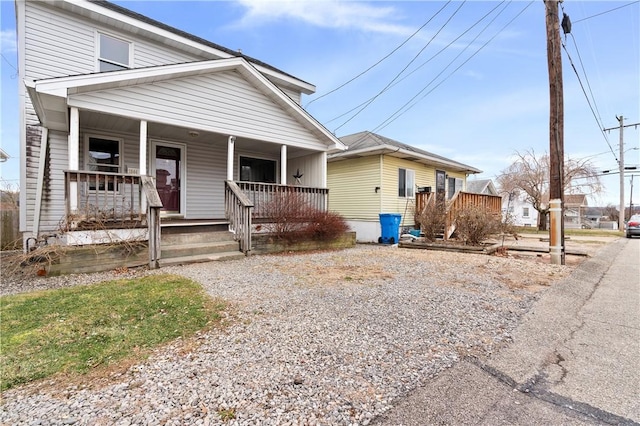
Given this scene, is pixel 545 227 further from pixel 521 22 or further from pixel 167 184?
pixel 167 184

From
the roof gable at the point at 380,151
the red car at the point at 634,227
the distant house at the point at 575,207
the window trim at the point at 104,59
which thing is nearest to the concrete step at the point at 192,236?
the window trim at the point at 104,59

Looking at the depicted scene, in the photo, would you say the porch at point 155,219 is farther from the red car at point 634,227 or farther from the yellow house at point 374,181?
the red car at point 634,227

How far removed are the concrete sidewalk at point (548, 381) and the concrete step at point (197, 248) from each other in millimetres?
5747

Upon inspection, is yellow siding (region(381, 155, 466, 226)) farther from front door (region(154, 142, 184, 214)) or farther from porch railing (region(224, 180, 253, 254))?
front door (region(154, 142, 184, 214))

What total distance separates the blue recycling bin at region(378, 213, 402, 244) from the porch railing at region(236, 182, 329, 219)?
11.1ft

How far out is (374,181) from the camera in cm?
1248

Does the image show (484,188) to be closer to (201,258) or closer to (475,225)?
(475,225)

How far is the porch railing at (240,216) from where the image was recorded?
742cm

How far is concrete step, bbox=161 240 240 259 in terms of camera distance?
643 centimetres

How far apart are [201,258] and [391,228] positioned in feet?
24.2

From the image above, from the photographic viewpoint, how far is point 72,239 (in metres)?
5.49

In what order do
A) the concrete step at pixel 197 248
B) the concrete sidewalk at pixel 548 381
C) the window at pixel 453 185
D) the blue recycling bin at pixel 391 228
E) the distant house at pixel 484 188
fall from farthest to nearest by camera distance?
the distant house at pixel 484 188
the window at pixel 453 185
the blue recycling bin at pixel 391 228
the concrete step at pixel 197 248
the concrete sidewalk at pixel 548 381

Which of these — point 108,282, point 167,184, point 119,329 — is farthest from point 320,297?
point 167,184

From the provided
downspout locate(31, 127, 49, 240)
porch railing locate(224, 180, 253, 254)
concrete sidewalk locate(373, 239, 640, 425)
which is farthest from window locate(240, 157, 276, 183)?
concrete sidewalk locate(373, 239, 640, 425)
